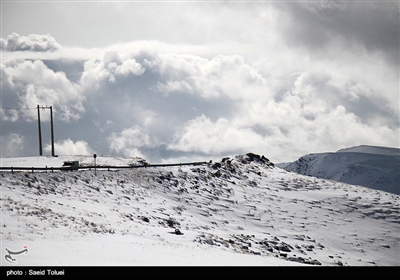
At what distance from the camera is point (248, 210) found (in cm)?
4516

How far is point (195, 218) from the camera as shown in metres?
39.1

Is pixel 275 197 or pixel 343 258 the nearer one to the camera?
pixel 343 258

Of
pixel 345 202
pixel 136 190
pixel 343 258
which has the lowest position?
Answer: pixel 343 258

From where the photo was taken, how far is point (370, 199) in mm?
52188

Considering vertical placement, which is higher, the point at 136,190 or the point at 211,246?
the point at 136,190

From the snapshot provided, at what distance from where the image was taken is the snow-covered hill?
69.1ft

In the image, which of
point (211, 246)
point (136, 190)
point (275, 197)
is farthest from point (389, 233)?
point (136, 190)

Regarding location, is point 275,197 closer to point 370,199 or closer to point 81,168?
point 370,199

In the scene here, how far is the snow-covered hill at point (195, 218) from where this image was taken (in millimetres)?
21047

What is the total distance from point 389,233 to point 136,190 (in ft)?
Result: 93.7

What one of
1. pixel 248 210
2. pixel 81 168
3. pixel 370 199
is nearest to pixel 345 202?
pixel 370 199
